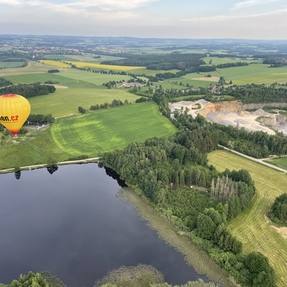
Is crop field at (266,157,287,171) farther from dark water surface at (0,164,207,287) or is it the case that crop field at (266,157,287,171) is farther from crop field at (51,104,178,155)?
dark water surface at (0,164,207,287)

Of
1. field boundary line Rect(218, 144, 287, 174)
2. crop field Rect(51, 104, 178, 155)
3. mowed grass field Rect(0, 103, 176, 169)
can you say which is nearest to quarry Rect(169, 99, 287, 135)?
crop field Rect(51, 104, 178, 155)

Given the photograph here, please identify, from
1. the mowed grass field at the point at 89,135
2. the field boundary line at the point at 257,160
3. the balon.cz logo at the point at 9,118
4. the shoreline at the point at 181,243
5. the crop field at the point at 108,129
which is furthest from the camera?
the crop field at the point at 108,129

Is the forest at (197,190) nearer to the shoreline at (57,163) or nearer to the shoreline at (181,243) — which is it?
the shoreline at (181,243)

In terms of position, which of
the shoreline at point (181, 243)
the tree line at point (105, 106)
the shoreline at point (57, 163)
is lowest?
the tree line at point (105, 106)

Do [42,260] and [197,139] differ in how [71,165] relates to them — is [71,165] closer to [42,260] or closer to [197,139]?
[197,139]

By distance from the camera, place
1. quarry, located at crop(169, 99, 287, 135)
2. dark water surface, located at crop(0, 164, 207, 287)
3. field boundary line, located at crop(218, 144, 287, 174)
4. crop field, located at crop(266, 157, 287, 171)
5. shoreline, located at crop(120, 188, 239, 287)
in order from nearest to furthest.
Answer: shoreline, located at crop(120, 188, 239, 287), dark water surface, located at crop(0, 164, 207, 287), field boundary line, located at crop(218, 144, 287, 174), crop field, located at crop(266, 157, 287, 171), quarry, located at crop(169, 99, 287, 135)

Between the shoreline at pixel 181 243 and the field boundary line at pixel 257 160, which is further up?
the shoreline at pixel 181 243

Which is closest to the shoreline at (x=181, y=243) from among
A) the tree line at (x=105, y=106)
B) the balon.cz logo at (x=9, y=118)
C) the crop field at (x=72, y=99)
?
the balon.cz logo at (x=9, y=118)
